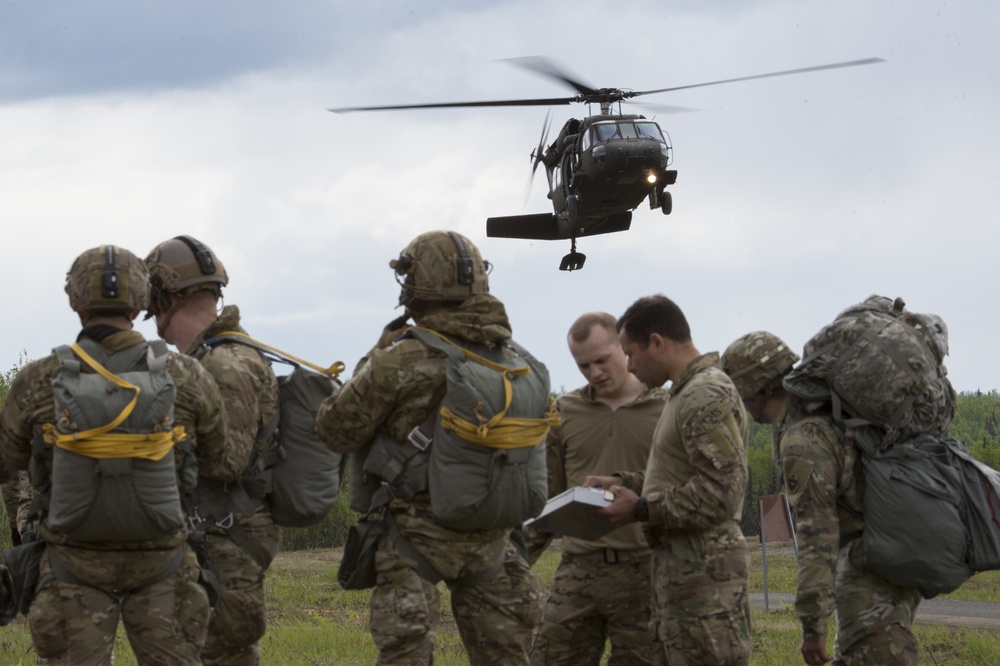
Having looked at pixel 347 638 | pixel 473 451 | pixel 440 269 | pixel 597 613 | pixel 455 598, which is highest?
pixel 440 269

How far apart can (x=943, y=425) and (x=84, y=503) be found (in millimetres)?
3664

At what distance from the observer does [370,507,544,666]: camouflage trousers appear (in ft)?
16.3

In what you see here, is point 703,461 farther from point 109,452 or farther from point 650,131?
point 650,131

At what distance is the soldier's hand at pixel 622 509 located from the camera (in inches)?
215

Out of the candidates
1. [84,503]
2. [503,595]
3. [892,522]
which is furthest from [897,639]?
[84,503]

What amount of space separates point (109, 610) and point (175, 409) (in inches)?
32.4

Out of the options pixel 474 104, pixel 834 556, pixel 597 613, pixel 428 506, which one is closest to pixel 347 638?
pixel 597 613

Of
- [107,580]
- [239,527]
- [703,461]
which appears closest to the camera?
[107,580]

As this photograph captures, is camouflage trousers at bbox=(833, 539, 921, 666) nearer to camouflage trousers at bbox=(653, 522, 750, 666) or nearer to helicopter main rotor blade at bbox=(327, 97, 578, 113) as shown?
camouflage trousers at bbox=(653, 522, 750, 666)

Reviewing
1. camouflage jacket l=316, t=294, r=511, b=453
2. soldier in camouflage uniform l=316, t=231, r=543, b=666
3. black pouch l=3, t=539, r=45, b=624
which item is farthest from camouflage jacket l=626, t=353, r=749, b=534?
black pouch l=3, t=539, r=45, b=624

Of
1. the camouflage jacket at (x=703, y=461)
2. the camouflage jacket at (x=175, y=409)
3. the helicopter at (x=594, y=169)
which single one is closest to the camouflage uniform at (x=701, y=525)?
the camouflage jacket at (x=703, y=461)

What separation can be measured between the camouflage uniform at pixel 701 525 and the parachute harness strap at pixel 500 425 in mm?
638

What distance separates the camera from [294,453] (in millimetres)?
5934

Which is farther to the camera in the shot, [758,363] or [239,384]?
[758,363]
